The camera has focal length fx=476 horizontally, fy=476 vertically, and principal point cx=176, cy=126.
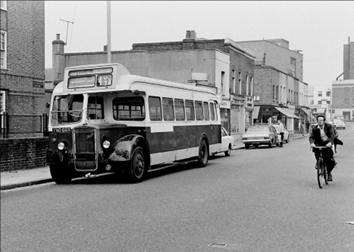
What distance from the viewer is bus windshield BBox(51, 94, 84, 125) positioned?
1277cm

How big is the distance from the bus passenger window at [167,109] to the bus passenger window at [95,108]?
Answer: 2237mm

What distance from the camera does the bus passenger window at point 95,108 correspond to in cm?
1297

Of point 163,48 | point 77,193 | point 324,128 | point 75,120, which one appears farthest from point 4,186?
point 163,48

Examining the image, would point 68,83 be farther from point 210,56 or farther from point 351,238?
point 210,56

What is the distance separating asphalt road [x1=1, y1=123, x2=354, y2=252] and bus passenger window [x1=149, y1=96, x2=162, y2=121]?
2.00m

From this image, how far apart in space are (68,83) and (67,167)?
91.5 inches

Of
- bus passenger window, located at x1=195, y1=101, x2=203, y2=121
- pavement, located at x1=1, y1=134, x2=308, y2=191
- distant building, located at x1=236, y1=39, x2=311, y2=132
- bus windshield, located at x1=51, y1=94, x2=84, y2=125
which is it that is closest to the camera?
pavement, located at x1=1, y1=134, x2=308, y2=191

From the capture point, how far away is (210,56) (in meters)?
33.2

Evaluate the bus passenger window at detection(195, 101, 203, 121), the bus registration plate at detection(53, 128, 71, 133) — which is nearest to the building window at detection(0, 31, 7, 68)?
the bus passenger window at detection(195, 101, 203, 121)

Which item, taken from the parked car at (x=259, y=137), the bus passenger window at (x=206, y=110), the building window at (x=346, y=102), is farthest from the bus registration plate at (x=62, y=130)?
the parked car at (x=259, y=137)

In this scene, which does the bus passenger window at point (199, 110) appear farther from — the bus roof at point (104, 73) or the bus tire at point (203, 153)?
the bus roof at point (104, 73)

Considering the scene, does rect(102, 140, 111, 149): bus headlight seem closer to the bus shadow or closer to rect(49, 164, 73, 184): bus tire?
the bus shadow

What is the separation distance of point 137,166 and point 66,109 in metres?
2.52

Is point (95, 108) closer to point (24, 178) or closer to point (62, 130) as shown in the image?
point (62, 130)
